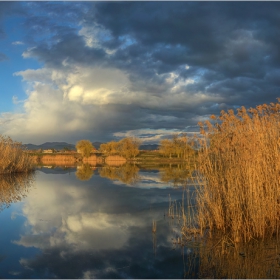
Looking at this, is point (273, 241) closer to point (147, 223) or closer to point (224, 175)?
point (224, 175)

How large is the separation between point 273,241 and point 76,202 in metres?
8.18

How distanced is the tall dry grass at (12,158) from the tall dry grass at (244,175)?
57.1 ft

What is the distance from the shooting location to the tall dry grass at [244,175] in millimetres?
7012

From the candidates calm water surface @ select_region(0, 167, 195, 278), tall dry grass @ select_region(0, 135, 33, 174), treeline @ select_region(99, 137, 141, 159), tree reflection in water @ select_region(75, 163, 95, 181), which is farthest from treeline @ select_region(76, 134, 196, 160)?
calm water surface @ select_region(0, 167, 195, 278)

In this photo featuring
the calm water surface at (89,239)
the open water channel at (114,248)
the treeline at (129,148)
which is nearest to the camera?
the open water channel at (114,248)

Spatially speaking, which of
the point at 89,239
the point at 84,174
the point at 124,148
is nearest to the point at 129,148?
the point at 124,148

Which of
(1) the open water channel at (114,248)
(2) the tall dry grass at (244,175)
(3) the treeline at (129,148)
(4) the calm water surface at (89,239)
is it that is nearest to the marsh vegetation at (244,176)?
(2) the tall dry grass at (244,175)

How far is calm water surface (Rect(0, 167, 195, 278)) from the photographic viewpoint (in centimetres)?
572

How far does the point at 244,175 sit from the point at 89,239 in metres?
4.13

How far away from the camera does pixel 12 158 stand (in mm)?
23625

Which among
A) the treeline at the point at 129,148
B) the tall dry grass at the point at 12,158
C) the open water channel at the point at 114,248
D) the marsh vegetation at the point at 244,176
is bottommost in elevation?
the open water channel at the point at 114,248

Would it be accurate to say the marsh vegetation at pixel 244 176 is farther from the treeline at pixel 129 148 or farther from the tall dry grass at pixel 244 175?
the treeline at pixel 129 148

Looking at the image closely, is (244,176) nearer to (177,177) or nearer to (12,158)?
(177,177)

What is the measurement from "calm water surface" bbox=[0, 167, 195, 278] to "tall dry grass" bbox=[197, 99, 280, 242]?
1314 millimetres
